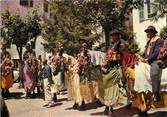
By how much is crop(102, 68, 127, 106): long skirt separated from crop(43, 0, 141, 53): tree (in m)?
3.95

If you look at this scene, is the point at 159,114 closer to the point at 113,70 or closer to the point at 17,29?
the point at 113,70

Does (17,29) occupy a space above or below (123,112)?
above

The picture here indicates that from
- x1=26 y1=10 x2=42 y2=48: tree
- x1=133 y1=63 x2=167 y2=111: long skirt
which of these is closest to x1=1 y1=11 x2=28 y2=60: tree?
x1=26 y1=10 x2=42 y2=48: tree

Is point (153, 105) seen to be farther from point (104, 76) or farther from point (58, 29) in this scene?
point (58, 29)

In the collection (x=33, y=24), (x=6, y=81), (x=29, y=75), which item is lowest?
(x=6, y=81)

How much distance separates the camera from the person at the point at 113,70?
33.3 ft

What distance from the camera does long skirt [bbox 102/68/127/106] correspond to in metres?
10.3

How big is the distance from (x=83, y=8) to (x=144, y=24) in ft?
44.2

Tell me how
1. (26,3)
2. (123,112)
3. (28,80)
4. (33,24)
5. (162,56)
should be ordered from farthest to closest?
1. (26,3)
2. (33,24)
3. (28,80)
4. (123,112)
5. (162,56)

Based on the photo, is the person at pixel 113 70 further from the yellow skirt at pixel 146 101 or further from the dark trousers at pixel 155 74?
the dark trousers at pixel 155 74

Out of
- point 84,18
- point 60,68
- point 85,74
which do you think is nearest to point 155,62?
point 85,74

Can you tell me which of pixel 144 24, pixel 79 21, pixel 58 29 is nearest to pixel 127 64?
pixel 79 21

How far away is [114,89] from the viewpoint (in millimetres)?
10344

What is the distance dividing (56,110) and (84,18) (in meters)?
8.00
